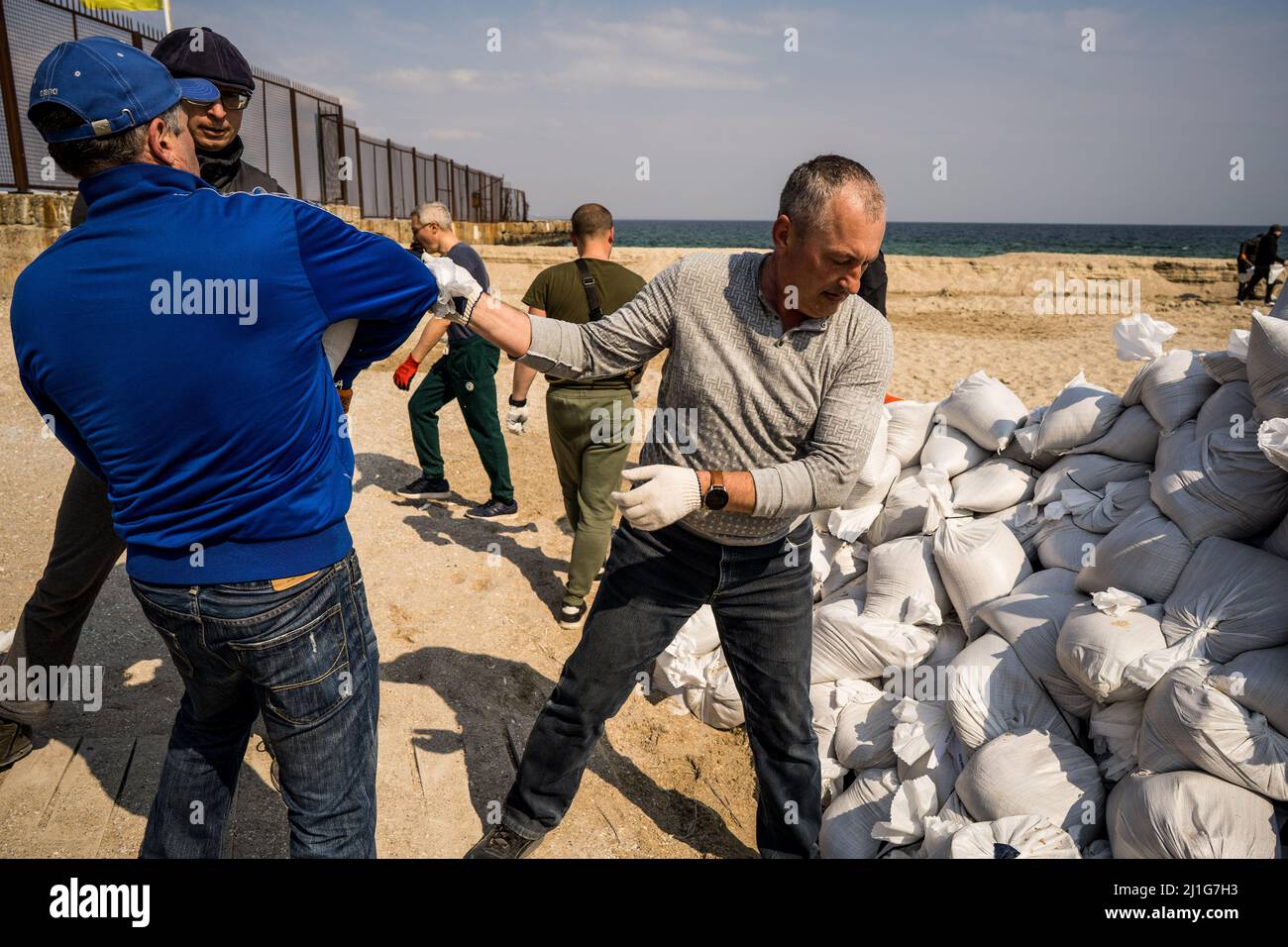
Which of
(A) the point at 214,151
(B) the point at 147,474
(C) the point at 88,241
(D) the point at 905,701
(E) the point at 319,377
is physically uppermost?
(A) the point at 214,151

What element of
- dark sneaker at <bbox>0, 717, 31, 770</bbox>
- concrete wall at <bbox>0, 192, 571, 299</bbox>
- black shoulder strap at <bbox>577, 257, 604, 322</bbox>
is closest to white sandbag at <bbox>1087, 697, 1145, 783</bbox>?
black shoulder strap at <bbox>577, 257, 604, 322</bbox>

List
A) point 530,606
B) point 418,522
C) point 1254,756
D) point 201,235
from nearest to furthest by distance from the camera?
point 201,235 → point 1254,756 → point 530,606 → point 418,522

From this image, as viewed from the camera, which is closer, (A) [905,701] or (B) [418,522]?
(A) [905,701]

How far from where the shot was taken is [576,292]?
3.76 m

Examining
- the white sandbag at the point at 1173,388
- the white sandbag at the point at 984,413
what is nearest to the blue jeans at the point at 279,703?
the white sandbag at the point at 984,413

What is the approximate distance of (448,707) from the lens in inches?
124

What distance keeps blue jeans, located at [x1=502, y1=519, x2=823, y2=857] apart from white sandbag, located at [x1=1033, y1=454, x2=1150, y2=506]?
144 centimetres

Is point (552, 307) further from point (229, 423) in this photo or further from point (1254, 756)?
point (1254, 756)

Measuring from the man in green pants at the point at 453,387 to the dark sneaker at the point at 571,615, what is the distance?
1.41 meters

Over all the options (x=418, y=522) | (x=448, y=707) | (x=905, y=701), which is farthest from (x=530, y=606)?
(x=905, y=701)

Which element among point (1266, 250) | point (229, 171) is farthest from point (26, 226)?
point (1266, 250)

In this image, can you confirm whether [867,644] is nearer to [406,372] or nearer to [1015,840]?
[1015,840]
